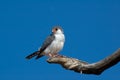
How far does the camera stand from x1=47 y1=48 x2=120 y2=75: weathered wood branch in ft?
14.4

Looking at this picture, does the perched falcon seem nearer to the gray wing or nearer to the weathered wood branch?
the gray wing

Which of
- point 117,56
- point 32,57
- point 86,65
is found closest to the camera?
point 117,56

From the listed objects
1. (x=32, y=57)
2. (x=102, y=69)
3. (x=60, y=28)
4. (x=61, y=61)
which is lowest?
(x=102, y=69)

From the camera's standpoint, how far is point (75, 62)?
486 cm

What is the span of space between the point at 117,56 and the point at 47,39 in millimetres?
3623

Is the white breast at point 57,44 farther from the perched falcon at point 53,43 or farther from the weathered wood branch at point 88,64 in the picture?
the weathered wood branch at point 88,64

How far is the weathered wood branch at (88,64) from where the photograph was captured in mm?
4379

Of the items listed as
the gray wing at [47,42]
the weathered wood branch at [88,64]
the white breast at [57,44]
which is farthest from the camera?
the gray wing at [47,42]

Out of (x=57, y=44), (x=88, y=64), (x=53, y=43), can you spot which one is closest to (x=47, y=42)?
(x=53, y=43)

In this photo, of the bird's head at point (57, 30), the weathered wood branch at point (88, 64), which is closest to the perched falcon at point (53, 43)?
the bird's head at point (57, 30)

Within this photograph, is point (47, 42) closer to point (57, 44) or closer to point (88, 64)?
point (57, 44)

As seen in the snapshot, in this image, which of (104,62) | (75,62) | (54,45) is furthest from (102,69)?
(54,45)

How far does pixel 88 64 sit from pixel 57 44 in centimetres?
309

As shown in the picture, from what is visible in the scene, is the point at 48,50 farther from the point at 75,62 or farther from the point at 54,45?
the point at 75,62
